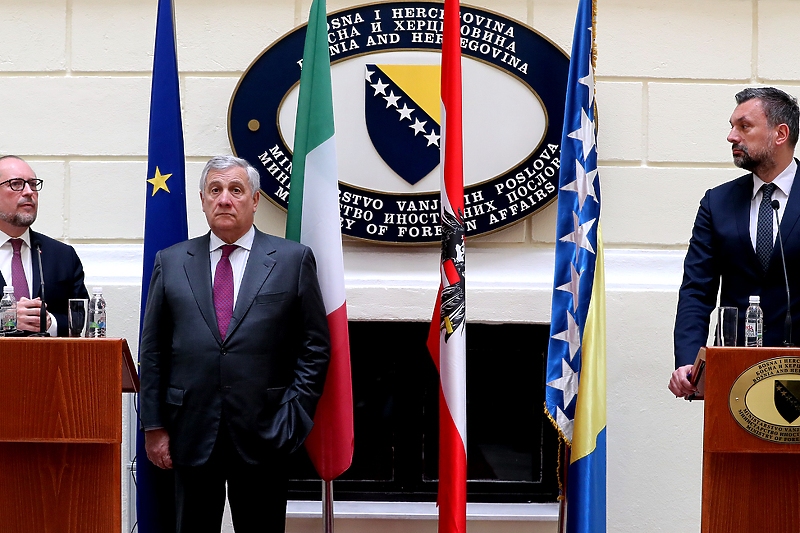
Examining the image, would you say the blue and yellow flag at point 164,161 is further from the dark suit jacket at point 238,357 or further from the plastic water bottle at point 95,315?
the plastic water bottle at point 95,315

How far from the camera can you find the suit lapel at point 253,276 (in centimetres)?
264

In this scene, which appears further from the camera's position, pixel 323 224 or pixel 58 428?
pixel 323 224

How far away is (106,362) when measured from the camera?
91.2 inches

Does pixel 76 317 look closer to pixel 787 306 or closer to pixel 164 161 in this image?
pixel 164 161

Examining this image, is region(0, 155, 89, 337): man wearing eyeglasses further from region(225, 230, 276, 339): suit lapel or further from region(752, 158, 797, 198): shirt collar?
region(752, 158, 797, 198): shirt collar

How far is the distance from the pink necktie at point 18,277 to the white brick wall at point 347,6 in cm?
76

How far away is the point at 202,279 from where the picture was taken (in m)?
2.70

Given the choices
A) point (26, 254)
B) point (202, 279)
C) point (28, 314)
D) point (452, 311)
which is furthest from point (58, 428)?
point (452, 311)

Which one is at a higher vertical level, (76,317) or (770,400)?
(76,317)

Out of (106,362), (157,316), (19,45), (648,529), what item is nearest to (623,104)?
(648,529)

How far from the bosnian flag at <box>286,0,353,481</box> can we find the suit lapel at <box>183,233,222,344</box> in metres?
0.47

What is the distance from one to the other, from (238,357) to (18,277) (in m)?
1.01

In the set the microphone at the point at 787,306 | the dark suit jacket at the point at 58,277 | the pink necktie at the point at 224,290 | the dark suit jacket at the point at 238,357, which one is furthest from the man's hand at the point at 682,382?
the dark suit jacket at the point at 58,277

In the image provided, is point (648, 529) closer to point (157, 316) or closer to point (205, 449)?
point (205, 449)
